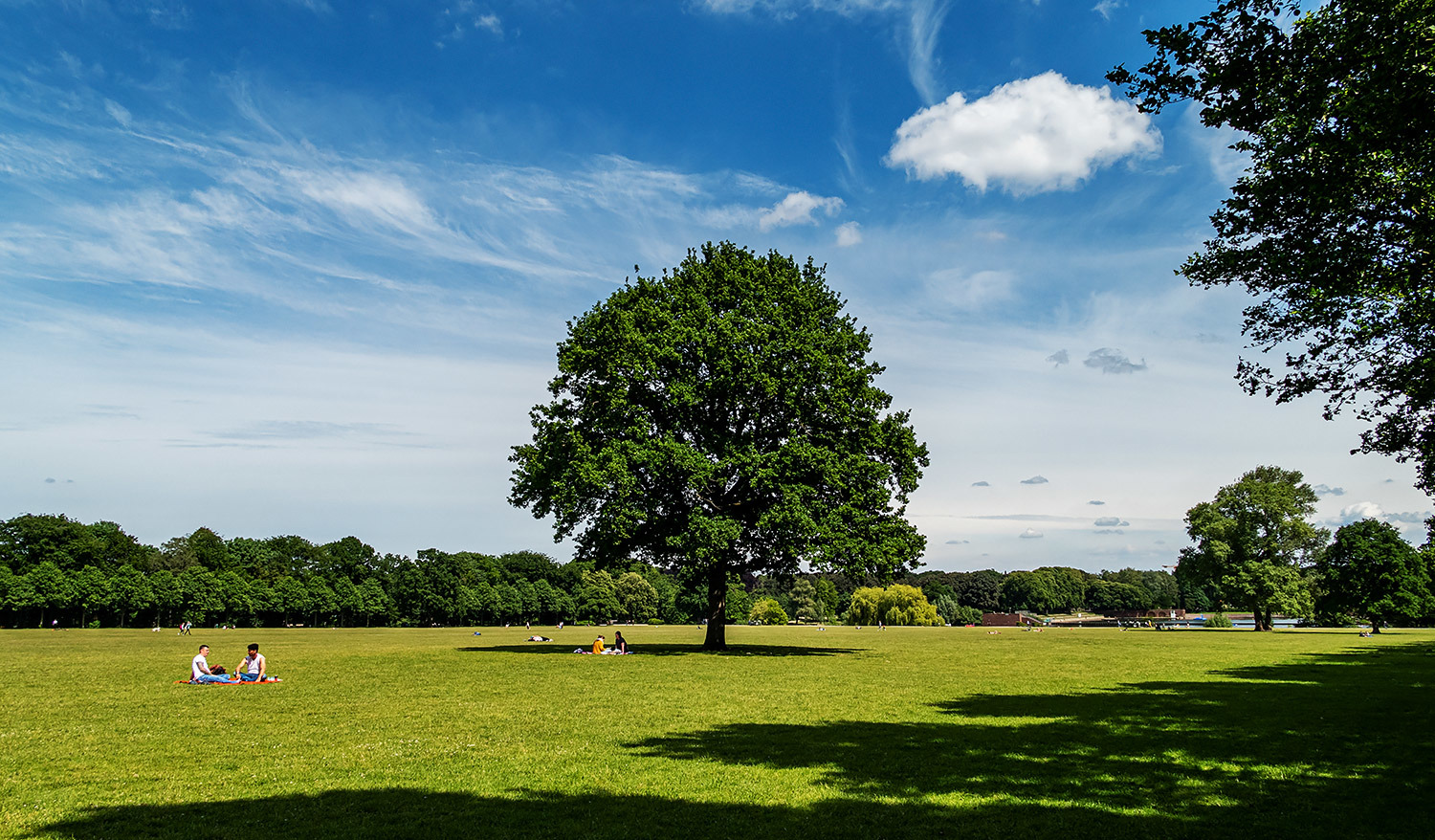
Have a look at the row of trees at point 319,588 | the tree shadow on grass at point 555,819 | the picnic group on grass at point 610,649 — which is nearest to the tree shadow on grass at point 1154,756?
the tree shadow on grass at point 555,819

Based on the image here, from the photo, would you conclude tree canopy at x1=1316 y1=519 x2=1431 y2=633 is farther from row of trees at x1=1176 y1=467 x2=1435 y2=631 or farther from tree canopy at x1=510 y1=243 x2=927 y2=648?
tree canopy at x1=510 y1=243 x2=927 y2=648

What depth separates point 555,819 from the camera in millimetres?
9719

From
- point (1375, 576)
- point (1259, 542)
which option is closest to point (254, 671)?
point (1259, 542)

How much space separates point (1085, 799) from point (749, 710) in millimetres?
9886

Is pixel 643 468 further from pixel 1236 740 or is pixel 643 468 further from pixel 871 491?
pixel 1236 740

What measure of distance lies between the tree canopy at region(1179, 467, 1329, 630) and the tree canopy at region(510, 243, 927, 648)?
2488 inches

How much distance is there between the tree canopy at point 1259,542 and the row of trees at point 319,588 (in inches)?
1408

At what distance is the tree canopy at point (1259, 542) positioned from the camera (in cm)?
8500

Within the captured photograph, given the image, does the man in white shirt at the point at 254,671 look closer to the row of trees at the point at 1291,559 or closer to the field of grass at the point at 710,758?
the field of grass at the point at 710,758

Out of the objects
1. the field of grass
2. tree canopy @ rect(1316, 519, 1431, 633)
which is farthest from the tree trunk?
tree canopy @ rect(1316, 519, 1431, 633)

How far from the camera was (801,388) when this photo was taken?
40.9 m

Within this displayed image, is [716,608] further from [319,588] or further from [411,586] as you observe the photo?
[411,586]

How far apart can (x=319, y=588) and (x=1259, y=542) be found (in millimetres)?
126744

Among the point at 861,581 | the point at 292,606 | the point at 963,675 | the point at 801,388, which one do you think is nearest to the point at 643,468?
the point at 801,388
